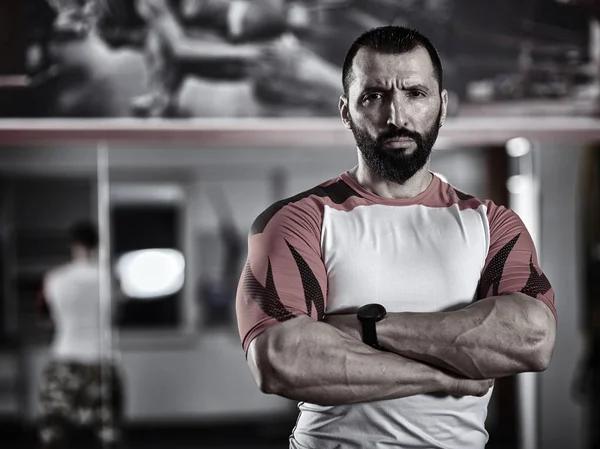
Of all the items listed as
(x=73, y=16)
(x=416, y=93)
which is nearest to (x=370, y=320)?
(x=416, y=93)

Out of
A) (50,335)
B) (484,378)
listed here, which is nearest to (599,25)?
(484,378)

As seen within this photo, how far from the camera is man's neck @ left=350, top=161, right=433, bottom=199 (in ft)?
5.65

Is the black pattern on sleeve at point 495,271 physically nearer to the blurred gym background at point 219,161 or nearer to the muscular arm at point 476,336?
the muscular arm at point 476,336

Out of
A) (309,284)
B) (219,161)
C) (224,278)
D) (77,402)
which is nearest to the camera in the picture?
(309,284)

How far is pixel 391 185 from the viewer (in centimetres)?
172

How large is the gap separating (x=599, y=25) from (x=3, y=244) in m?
4.40

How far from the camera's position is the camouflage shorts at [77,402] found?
4355 millimetres

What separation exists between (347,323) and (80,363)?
3.26 meters

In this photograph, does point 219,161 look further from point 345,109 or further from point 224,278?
point 345,109

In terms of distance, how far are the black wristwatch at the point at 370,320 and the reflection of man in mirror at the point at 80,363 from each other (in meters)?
3.22

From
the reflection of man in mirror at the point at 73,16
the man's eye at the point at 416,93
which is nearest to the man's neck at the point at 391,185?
the man's eye at the point at 416,93

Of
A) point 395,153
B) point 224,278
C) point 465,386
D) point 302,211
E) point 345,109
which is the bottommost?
Answer: point 224,278

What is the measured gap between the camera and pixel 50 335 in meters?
5.68

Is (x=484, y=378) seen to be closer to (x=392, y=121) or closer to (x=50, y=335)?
(x=392, y=121)
